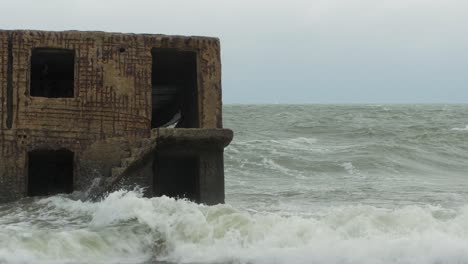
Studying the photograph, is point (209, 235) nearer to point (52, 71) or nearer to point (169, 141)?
point (169, 141)

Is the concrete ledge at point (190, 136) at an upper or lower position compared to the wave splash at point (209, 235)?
upper

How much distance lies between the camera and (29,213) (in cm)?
804

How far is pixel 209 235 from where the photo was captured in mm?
7238

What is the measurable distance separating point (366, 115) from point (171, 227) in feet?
102

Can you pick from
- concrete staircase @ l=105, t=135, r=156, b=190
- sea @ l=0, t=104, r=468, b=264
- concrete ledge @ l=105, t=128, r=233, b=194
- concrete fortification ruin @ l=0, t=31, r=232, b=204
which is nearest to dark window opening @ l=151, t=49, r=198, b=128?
concrete fortification ruin @ l=0, t=31, r=232, b=204

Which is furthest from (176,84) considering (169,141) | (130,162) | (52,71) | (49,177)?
(130,162)

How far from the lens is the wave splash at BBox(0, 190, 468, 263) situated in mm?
6668

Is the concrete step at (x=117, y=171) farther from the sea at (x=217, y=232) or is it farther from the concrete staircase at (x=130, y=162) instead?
the sea at (x=217, y=232)

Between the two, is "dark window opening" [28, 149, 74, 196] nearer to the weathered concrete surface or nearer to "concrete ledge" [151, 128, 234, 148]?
the weathered concrete surface

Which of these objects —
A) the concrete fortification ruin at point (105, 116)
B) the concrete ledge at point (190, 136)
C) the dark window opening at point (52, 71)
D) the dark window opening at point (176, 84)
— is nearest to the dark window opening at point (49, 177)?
the concrete fortification ruin at point (105, 116)

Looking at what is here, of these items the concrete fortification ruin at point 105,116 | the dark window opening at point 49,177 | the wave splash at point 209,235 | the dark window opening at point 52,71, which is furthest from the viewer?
the dark window opening at point 49,177

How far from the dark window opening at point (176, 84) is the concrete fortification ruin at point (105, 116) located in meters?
0.22

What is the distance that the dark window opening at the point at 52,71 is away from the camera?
9.08 m

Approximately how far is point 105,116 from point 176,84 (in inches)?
108
